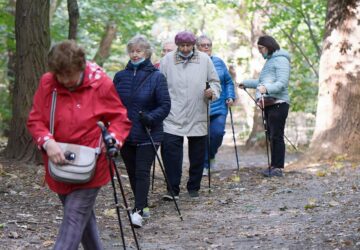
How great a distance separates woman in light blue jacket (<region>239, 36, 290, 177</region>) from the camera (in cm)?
967

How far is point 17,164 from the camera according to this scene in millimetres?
9797

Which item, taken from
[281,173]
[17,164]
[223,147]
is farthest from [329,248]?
[223,147]

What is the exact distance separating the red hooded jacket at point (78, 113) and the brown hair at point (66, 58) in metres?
0.15

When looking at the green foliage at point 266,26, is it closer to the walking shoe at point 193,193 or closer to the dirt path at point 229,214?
the dirt path at point 229,214

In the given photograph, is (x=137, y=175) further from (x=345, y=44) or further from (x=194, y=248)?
(x=345, y=44)

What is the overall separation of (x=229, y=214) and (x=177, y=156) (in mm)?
1184

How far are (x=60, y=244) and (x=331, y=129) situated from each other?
7431mm

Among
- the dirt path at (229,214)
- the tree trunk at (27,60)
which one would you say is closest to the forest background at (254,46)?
the tree trunk at (27,60)

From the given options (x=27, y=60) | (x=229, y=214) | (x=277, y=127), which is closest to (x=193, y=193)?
(x=229, y=214)

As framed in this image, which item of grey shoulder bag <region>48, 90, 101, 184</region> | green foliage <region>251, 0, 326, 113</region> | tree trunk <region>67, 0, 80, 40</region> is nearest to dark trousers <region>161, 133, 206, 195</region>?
tree trunk <region>67, 0, 80, 40</region>

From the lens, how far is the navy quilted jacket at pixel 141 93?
22.9 ft

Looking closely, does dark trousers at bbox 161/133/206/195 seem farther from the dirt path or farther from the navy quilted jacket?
the navy quilted jacket

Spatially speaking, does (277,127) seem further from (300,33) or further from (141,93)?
(300,33)

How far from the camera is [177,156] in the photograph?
8.41 metres
